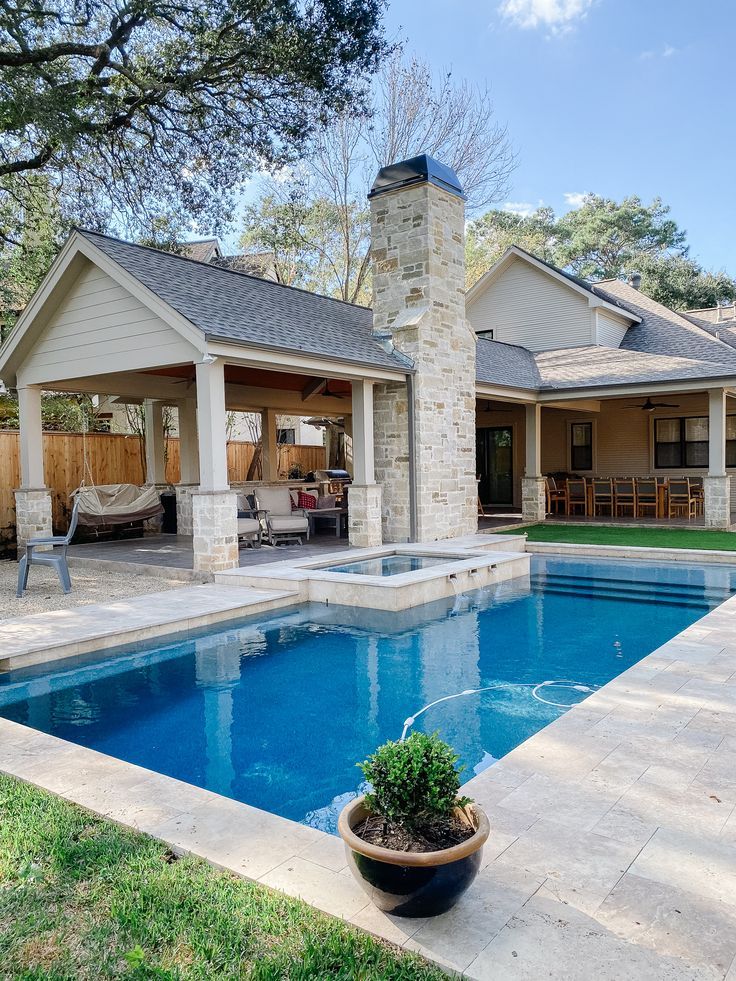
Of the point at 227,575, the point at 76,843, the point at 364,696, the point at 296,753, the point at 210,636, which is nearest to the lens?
the point at 76,843

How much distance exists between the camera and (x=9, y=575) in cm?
1000

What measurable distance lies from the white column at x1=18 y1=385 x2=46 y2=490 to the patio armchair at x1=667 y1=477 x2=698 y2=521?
12.7 meters

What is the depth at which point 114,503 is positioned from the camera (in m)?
12.3

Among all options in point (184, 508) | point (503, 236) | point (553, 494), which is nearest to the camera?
point (184, 508)

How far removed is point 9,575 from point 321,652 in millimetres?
5903

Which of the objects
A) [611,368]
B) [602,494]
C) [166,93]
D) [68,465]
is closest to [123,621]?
[68,465]

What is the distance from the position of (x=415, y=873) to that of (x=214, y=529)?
708 centimetres

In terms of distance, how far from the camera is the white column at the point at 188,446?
44.2ft

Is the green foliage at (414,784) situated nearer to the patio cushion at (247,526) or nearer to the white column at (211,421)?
the white column at (211,421)

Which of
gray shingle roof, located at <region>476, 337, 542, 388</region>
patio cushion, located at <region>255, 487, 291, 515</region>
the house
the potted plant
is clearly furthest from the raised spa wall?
the potted plant

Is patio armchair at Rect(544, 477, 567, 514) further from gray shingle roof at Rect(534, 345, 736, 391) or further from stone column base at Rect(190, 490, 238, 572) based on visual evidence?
stone column base at Rect(190, 490, 238, 572)

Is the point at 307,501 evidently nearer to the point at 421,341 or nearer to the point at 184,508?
the point at 184,508

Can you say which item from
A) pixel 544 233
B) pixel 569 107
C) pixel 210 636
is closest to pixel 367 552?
pixel 210 636

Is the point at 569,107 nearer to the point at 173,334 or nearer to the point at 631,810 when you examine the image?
the point at 173,334
